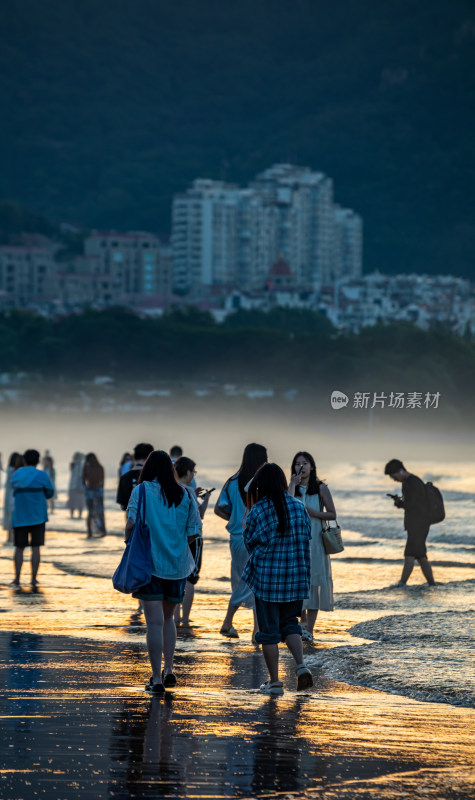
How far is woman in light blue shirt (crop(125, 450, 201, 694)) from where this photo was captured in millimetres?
6715

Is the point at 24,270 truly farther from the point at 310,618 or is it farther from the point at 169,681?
the point at 169,681

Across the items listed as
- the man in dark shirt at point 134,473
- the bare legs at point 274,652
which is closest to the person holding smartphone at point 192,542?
the man in dark shirt at point 134,473

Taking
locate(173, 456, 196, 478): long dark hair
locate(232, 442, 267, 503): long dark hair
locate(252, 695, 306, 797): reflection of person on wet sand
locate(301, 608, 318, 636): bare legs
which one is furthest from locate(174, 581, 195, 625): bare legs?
locate(252, 695, 306, 797): reflection of person on wet sand

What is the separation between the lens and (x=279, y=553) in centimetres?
678

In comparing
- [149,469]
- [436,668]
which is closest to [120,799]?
[149,469]

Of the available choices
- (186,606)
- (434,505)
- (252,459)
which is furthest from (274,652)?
(434,505)

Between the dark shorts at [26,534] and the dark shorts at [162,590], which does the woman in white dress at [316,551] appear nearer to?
the dark shorts at [162,590]

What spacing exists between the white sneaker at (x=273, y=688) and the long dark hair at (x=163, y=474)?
116 cm

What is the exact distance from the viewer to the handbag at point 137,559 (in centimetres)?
665

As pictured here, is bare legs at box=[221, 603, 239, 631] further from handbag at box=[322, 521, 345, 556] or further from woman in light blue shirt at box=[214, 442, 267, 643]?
handbag at box=[322, 521, 345, 556]

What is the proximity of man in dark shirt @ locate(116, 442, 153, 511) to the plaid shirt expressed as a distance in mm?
2437

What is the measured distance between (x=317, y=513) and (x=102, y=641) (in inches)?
72.2

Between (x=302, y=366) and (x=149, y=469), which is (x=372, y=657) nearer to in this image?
(x=149, y=469)

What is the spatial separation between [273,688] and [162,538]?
1050 mm
